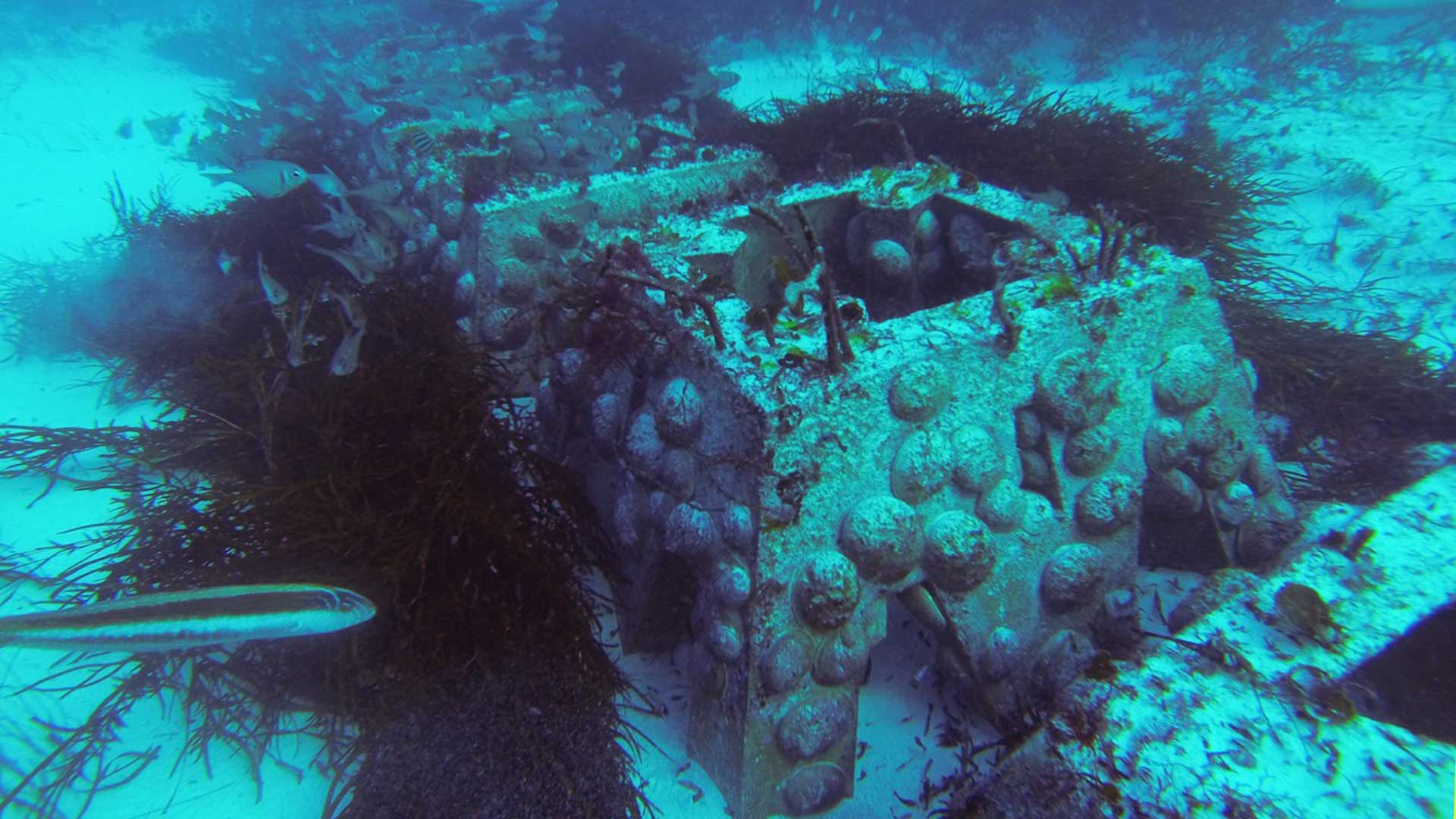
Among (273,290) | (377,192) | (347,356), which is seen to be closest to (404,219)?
(377,192)

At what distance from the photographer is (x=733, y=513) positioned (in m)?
2.71

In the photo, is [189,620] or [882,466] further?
[882,466]

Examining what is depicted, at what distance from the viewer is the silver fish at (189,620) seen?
88.4 inches

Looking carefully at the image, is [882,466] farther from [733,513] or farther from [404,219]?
[404,219]

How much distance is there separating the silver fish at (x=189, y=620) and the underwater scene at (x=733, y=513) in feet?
0.04

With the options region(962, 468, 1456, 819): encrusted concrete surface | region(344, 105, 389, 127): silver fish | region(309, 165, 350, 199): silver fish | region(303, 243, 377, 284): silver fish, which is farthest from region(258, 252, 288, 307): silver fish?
region(344, 105, 389, 127): silver fish

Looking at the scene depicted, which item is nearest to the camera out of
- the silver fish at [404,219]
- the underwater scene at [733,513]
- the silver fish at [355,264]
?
the underwater scene at [733,513]

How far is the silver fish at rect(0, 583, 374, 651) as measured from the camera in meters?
2.24

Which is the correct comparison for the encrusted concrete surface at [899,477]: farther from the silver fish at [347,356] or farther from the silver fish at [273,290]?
the silver fish at [273,290]

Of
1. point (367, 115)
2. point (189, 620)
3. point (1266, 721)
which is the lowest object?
point (1266, 721)

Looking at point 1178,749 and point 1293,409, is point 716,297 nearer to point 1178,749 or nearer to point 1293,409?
point 1178,749

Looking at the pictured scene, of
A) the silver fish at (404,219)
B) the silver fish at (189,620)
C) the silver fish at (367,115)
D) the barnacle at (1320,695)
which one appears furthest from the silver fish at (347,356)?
the silver fish at (367,115)

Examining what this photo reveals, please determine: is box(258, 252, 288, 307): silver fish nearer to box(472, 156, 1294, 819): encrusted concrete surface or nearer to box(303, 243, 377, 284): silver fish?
box(303, 243, 377, 284): silver fish

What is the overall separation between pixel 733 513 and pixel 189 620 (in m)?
2.04
